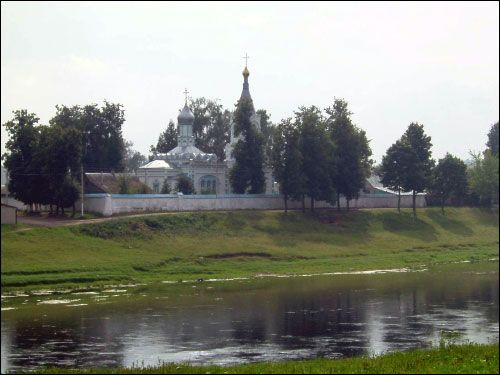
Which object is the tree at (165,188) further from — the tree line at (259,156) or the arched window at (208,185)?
the arched window at (208,185)

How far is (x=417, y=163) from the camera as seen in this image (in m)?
88.5

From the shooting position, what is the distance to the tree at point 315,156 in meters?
85.9

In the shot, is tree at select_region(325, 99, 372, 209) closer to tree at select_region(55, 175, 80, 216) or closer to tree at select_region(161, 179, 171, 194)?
tree at select_region(161, 179, 171, 194)

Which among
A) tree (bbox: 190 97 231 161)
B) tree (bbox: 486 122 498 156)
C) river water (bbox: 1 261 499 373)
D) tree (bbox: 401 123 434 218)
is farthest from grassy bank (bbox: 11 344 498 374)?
tree (bbox: 190 97 231 161)

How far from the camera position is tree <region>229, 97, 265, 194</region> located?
88312 millimetres

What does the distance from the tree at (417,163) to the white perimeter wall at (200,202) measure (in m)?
1.54

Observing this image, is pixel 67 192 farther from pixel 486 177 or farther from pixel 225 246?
pixel 486 177

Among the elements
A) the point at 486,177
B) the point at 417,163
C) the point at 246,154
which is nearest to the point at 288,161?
the point at 246,154

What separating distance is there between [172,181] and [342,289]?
133ft

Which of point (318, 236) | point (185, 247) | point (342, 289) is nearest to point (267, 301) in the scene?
point (342, 289)

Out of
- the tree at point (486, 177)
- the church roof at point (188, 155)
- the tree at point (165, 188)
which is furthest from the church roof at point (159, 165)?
the tree at point (486, 177)

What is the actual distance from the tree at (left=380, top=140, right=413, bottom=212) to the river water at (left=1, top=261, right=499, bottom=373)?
32.2 metres

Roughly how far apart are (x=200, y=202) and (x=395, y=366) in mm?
58017

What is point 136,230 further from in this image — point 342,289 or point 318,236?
point 342,289
